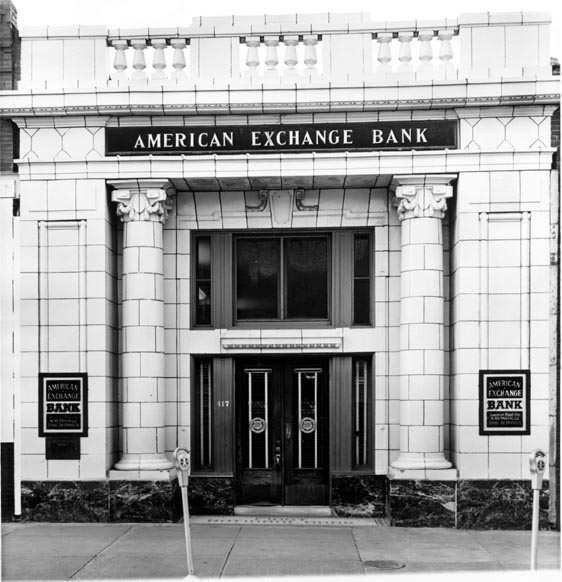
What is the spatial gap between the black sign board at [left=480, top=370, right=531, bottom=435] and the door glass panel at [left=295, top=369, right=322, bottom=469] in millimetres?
2636

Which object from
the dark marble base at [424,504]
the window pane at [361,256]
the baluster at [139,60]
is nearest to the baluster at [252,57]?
the baluster at [139,60]

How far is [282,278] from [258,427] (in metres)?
2.37

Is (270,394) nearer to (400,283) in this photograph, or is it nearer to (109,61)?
(400,283)

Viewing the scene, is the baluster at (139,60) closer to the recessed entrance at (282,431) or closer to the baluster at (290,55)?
the baluster at (290,55)

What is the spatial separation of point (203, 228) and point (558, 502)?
665cm

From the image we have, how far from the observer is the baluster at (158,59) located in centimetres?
1343

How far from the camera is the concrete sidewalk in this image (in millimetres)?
10625

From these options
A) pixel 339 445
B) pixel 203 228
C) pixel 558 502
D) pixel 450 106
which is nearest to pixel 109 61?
pixel 203 228

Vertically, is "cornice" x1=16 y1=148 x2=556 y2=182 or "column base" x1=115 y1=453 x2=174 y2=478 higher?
"cornice" x1=16 y1=148 x2=556 y2=182

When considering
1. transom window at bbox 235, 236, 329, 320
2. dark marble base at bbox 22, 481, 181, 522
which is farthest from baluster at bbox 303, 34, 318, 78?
dark marble base at bbox 22, 481, 181, 522

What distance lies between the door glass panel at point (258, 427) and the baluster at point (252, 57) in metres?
4.55

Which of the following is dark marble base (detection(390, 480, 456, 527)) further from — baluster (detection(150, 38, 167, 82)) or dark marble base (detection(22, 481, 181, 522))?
baluster (detection(150, 38, 167, 82))

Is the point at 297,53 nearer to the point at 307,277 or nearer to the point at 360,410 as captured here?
the point at 307,277

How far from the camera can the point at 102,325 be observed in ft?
43.9
